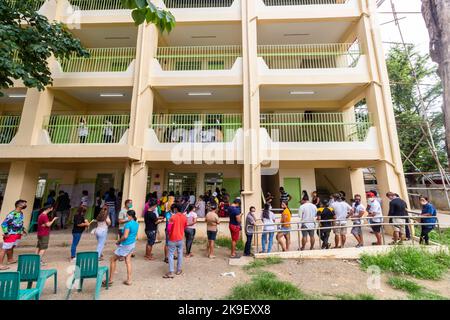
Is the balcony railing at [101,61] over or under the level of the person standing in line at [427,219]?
over

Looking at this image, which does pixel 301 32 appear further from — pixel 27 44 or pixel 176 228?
pixel 27 44

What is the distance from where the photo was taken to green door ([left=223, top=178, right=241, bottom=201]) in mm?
11531

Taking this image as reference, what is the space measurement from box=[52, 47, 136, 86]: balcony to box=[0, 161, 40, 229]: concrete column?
3.79 metres

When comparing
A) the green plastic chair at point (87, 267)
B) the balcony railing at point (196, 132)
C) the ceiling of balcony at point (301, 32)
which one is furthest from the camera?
the ceiling of balcony at point (301, 32)

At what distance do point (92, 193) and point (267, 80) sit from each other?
35.4ft

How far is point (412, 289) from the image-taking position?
175 inches

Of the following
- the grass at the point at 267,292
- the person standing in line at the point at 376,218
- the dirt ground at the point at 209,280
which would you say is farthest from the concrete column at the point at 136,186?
the person standing in line at the point at 376,218

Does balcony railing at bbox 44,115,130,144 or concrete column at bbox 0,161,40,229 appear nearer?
concrete column at bbox 0,161,40,229

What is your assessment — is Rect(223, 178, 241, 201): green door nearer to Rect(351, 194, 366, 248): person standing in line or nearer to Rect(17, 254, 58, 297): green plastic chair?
Rect(351, 194, 366, 248): person standing in line

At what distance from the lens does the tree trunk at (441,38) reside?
222 centimetres

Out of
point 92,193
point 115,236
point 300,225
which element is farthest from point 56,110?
point 300,225

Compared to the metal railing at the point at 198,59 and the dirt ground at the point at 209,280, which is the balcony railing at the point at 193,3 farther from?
the dirt ground at the point at 209,280

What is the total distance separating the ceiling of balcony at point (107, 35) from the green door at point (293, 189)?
36.3 ft

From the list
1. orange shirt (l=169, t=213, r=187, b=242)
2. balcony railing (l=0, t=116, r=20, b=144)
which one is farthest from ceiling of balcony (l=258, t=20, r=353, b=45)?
balcony railing (l=0, t=116, r=20, b=144)
